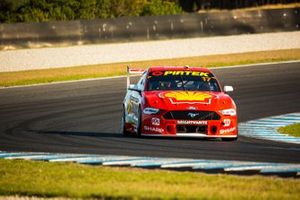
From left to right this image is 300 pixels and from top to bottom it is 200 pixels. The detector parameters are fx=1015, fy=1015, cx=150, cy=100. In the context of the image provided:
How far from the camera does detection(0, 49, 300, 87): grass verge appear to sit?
34.2 meters

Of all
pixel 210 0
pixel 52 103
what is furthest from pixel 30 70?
pixel 210 0

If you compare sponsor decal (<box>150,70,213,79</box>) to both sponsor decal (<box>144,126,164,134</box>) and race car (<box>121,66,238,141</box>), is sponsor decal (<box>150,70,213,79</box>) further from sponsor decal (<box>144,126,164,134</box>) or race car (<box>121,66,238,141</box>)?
sponsor decal (<box>144,126,164,134</box>)

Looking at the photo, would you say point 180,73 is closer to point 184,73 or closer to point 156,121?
point 184,73

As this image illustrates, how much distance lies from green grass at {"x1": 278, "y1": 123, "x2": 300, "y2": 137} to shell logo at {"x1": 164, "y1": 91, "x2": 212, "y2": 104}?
7.73 ft

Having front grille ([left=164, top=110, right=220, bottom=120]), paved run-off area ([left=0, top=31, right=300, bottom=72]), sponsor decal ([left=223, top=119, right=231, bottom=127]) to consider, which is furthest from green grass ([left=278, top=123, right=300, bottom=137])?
paved run-off area ([left=0, top=31, right=300, bottom=72])

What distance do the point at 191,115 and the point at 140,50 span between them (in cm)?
2607

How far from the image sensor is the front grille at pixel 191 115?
17.5 m

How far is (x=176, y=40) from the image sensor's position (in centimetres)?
4606

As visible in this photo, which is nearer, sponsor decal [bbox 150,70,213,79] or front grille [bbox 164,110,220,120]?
front grille [bbox 164,110,220,120]

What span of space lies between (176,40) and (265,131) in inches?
1030

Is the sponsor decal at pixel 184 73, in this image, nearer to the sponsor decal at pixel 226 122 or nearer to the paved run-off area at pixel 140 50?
the sponsor decal at pixel 226 122

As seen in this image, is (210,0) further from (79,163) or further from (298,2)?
(79,163)

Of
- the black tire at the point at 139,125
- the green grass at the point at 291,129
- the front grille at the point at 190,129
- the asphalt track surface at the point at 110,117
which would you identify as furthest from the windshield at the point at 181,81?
the green grass at the point at 291,129

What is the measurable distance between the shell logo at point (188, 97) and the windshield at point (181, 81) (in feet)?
1.42
